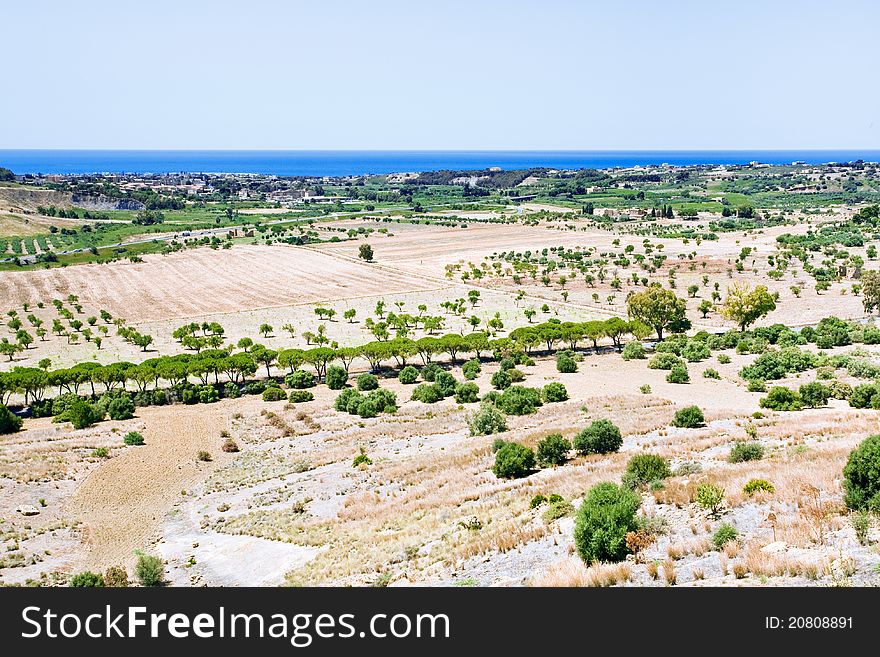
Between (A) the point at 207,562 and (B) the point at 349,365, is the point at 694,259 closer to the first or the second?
(B) the point at 349,365

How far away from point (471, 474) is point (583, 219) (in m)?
175

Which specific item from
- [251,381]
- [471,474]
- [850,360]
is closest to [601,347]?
[850,360]

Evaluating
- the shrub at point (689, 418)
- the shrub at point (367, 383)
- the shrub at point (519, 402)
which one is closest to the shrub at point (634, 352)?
the shrub at point (519, 402)

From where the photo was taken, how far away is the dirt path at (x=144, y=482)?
97.5 feet

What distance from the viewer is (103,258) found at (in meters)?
137

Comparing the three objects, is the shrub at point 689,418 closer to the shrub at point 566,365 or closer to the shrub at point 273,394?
the shrub at point 566,365

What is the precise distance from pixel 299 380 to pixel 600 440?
3355cm

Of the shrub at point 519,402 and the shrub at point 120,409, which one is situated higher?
the shrub at point 519,402

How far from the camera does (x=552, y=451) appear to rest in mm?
31078

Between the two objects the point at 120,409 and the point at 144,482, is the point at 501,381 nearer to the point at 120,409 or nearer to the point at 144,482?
the point at 144,482

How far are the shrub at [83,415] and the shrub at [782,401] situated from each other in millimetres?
43900

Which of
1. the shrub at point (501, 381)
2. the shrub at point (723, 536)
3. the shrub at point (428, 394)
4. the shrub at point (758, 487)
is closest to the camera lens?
the shrub at point (723, 536)

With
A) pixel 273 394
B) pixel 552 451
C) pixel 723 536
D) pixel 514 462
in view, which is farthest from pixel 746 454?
pixel 273 394

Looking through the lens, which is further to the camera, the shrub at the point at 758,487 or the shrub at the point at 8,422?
the shrub at the point at 8,422
